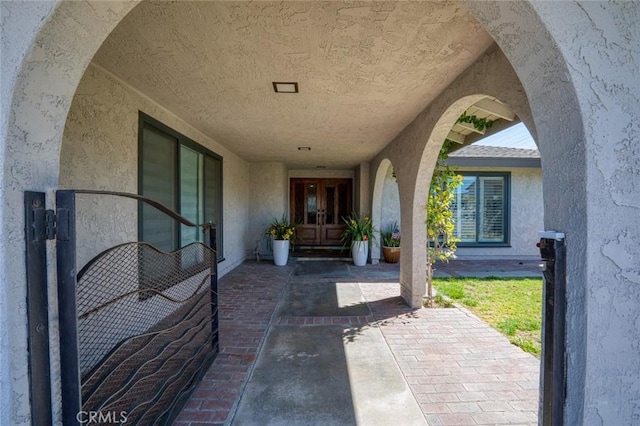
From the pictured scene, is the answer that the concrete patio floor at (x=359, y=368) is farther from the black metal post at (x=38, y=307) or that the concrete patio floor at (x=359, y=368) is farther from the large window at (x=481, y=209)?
the large window at (x=481, y=209)

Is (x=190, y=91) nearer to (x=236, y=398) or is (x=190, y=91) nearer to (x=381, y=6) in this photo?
(x=381, y=6)

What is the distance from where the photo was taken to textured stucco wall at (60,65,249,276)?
2521 mm

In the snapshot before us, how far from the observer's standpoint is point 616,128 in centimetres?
103

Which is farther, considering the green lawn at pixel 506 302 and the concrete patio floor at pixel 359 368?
the green lawn at pixel 506 302

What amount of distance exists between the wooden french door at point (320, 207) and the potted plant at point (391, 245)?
6.56ft

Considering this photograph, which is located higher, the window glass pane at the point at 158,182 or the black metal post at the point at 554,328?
the window glass pane at the point at 158,182

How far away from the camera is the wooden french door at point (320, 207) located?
973 cm

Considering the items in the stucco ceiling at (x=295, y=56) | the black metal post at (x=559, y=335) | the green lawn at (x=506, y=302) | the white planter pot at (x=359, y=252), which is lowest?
the green lawn at (x=506, y=302)

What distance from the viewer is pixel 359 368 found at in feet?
8.48

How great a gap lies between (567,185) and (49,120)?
190cm

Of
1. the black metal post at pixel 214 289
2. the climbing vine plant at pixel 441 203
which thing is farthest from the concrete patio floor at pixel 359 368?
the climbing vine plant at pixel 441 203

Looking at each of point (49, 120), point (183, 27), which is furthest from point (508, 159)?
point (49, 120)

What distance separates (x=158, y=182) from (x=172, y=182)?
33 centimetres

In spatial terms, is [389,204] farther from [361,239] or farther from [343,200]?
[361,239]
